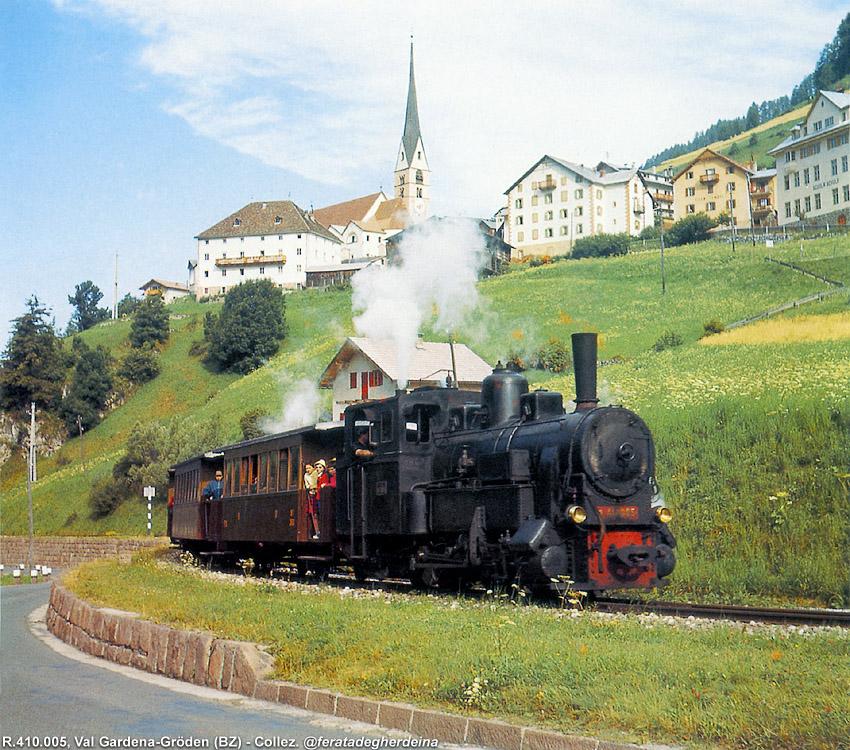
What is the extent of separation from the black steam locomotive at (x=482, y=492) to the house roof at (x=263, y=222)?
90507mm

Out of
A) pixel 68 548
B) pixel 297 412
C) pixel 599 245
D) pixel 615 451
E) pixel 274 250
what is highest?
pixel 274 250

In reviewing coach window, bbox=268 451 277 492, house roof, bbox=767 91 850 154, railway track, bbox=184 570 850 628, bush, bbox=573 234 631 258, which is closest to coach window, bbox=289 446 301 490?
coach window, bbox=268 451 277 492

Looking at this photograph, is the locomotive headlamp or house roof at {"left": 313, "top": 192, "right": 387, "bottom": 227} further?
house roof at {"left": 313, "top": 192, "right": 387, "bottom": 227}

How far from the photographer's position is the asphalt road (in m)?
6.50

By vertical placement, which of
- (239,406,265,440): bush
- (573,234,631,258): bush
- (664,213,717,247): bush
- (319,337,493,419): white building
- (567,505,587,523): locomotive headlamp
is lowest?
(567,505,587,523): locomotive headlamp

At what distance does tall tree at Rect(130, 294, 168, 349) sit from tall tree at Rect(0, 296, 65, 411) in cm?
1233

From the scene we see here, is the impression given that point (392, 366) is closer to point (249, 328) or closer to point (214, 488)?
point (214, 488)

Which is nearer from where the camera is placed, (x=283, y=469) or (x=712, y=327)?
(x=283, y=469)

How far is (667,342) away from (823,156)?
11.5 meters

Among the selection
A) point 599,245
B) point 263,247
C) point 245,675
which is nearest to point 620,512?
point 245,675

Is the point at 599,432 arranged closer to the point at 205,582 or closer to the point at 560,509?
the point at 560,509

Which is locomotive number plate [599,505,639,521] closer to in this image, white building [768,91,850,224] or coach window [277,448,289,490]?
coach window [277,448,289,490]

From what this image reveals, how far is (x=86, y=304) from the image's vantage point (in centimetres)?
14650

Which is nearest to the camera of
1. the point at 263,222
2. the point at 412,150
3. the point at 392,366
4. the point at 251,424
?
the point at 392,366
